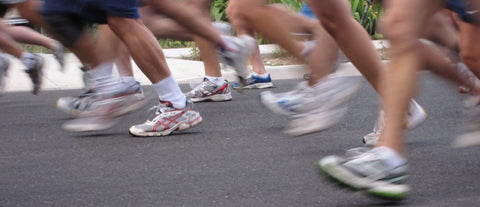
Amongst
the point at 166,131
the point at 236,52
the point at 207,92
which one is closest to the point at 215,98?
the point at 207,92

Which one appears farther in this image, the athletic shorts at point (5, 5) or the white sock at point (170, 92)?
the athletic shorts at point (5, 5)

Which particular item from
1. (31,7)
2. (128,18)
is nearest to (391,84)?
A: (128,18)

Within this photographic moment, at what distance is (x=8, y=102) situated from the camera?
7.28 m

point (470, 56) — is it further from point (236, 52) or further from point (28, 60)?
point (28, 60)

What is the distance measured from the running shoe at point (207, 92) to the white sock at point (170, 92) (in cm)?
161

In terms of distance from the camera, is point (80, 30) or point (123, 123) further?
point (123, 123)

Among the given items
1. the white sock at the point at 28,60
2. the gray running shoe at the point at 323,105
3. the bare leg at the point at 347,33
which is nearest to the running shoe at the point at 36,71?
the white sock at the point at 28,60

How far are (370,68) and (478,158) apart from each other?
64cm

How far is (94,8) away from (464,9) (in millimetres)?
2034

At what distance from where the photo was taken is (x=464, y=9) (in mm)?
3252

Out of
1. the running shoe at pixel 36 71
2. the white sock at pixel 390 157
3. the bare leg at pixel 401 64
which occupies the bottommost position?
the running shoe at pixel 36 71

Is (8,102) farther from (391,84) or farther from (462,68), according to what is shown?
(391,84)

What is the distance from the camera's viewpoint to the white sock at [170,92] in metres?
4.88

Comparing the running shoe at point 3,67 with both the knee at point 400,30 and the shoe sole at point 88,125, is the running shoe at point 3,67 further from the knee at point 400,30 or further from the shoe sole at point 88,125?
the knee at point 400,30
